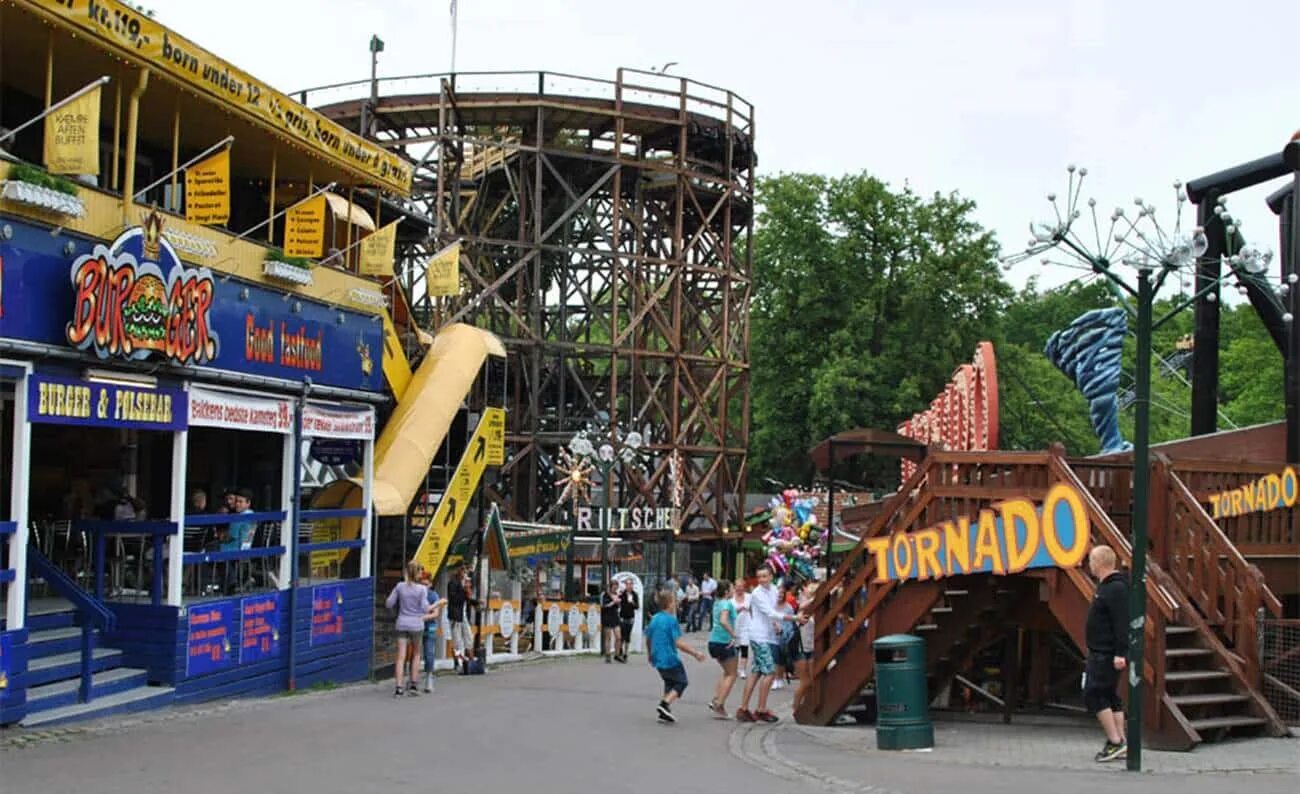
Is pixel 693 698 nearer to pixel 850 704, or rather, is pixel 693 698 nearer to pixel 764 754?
pixel 850 704

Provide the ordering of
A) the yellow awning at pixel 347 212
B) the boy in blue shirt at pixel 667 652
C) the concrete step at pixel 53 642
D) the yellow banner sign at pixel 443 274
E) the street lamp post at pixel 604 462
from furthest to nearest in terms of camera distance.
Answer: the street lamp post at pixel 604 462
the yellow banner sign at pixel 443 274
the yellow awning at pixel 347 212
the boy in blue shirt at pixel 667 652
the concrete step at pixel 53 642

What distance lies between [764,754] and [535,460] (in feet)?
108

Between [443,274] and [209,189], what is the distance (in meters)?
7.20

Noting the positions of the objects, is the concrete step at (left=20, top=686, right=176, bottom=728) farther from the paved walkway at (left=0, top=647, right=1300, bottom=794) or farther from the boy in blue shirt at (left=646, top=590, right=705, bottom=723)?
the boy in blue shirt at (left=646, top=590, right=705, bottom=723)

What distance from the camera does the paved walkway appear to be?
36.3 ft

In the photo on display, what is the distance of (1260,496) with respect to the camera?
55.2 feet

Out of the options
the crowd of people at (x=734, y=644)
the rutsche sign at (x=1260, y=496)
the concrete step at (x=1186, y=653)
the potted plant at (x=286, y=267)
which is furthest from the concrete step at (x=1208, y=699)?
the potted plant at (x=286, y=267)

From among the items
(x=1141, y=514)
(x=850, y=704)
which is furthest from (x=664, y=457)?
(x=1141, y=514)

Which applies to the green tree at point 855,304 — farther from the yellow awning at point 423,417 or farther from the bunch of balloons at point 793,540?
the yellow awning at point 423,417

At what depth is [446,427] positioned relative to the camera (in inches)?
877

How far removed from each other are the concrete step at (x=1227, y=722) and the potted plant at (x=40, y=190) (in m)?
10.7

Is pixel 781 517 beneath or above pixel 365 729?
above

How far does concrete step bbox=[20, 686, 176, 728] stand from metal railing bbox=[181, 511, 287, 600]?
4.76 feet

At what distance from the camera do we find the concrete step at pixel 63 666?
13211 millimetres
